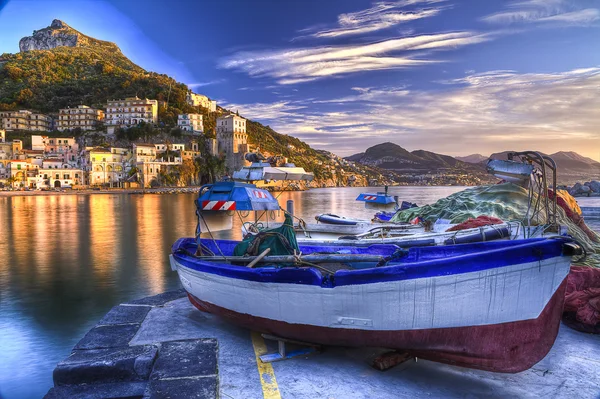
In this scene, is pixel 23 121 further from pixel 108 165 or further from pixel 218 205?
pixel 218 205

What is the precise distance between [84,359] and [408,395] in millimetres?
3727

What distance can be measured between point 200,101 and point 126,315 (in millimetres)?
126449

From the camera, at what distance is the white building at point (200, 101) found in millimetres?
120812

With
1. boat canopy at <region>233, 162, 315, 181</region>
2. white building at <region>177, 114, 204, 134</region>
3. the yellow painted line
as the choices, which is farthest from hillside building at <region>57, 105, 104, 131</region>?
the yellow painted line

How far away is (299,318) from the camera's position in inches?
180

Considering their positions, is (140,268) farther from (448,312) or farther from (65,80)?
(65,80)

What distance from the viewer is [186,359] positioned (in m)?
4.53

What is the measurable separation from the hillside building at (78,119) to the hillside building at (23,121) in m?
4.67

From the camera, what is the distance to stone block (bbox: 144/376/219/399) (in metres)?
3.79

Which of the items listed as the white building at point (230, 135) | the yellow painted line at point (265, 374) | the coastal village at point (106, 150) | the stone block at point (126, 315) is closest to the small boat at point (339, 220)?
the stone block at point (126, 315)

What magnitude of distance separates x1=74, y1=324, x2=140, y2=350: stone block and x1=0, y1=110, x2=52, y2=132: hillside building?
120 meters

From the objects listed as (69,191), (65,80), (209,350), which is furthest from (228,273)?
(65,80)

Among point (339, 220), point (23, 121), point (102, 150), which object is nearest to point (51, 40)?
point (23, 121)

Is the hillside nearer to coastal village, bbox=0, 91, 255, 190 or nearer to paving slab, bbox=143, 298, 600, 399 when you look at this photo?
coastal village, bbox=0, 91, 255, 190
